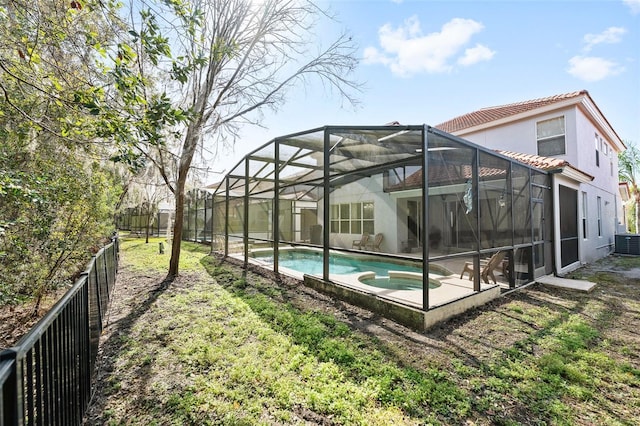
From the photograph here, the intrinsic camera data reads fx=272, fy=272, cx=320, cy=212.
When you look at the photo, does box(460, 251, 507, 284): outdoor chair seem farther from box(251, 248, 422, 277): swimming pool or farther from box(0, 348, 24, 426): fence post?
box(0, 348, 24, 426): fence post

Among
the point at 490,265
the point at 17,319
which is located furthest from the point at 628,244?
the point at 17,319

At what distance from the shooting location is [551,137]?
989 centimetres

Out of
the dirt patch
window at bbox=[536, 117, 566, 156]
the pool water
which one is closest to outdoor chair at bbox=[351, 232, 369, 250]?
the pool water

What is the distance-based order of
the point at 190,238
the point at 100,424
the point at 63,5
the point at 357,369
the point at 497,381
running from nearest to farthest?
the point at 100,424, the point at 497,381, the point at 357,369, the point at 63,5, the point at 190,238

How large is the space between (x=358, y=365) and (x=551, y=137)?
11422mm

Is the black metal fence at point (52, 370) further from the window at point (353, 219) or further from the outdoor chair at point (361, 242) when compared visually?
the outdoor chair at point (361, 242)

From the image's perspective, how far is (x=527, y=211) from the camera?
6.64 metres

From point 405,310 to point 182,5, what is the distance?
4805 millimetres

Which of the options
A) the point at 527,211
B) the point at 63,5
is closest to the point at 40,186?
the point at 63,5

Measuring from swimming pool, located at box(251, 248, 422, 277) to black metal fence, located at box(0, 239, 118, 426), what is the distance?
462cm

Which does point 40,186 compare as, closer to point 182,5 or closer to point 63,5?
point 63,5

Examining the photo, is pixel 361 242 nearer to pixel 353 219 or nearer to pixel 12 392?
pixel 353 219

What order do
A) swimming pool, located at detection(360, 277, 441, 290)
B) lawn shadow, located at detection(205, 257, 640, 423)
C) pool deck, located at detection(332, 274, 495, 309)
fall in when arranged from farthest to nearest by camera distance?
swimming pool, located at detection(360, 277, 441, 290)
pool deck, located at detection(332, 274, 495, 309)
lawn shadow, located at detection(205, 257, 640, 423)

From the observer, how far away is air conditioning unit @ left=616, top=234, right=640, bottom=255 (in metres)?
12.1
